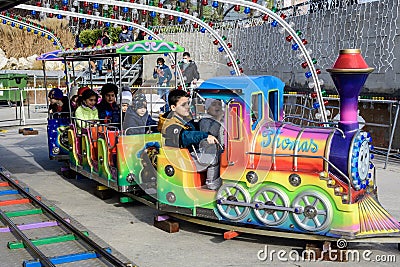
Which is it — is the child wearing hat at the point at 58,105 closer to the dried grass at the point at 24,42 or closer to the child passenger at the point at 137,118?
the child passenger at the point at 137,118

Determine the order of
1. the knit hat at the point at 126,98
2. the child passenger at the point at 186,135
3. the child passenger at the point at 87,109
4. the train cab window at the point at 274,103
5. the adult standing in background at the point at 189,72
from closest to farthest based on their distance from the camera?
1. the child passenger at the point at 186,135
2. the train cab window at the point at 274,103
3. the knit hat at the point at 126,98
4. the child passenger at the point at 87,109
5. the adult standing in background at the point at 189,72

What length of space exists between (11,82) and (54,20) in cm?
997

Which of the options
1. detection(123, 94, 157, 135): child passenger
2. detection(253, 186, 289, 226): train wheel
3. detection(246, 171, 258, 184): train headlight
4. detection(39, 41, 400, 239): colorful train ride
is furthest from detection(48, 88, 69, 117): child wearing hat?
detection(253, 186, 289, 226): train wheel

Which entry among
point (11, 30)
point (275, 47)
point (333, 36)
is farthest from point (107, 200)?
point (11, 30)

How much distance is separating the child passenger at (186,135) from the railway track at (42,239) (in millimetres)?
1386

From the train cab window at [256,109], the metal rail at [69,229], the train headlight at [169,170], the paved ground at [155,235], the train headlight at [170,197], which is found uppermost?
the train cab window at [256,109]

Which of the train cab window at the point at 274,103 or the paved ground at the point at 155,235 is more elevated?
the train cab window at the point at 274,103

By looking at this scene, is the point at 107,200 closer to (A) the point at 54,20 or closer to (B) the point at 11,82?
(B) the point at 11,82

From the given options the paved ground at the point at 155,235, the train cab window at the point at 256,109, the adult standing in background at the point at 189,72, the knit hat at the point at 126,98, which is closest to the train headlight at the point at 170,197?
the paved ground at the point at 155,235

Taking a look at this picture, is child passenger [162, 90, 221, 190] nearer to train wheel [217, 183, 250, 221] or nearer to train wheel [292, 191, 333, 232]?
train wheel [217, 183, 250, 221]

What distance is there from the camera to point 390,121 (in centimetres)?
1045

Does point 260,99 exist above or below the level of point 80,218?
above

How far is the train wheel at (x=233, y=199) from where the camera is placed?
5812 millimetres

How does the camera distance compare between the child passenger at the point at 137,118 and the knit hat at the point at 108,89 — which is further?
the knit hat at the point at 108,89
